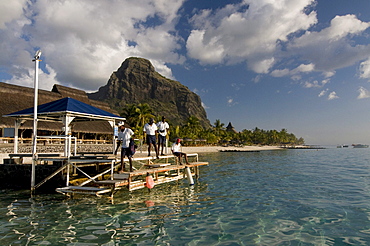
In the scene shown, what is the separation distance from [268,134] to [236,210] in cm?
15009

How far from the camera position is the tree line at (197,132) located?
55.2 meters

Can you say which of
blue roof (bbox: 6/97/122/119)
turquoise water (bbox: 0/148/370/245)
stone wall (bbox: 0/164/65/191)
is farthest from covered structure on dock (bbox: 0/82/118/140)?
turquoise water (bbox: 0/148/370/245)

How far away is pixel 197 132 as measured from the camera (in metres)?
80.5

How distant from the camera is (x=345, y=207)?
10.2m

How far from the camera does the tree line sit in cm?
5522

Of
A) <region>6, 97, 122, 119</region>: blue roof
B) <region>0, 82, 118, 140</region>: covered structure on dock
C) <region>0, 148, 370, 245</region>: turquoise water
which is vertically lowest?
<region>0, 148, 370, 245</region>: turquoise water

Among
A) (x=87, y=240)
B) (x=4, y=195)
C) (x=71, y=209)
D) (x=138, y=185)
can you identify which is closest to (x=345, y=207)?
(x=138, y=185)

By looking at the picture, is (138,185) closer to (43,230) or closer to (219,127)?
(43,230)

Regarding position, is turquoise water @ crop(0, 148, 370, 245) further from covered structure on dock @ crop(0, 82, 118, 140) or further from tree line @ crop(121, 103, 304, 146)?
tree line @ crop(121, 103, 304, 146)

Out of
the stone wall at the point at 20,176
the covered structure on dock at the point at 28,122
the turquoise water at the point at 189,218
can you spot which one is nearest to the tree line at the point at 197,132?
the covered structure on dock at the point at 28,122

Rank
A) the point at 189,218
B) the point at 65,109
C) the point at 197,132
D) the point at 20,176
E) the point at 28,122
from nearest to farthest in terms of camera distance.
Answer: the point at 189,218, the point at 65,109, the point at 20,176, the point at 28,122, the point at 197,132

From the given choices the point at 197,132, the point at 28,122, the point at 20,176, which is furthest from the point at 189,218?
the point at 197,132

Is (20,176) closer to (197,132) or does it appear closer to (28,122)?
(28,122)

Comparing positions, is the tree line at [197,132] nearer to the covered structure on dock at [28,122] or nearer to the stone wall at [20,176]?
the covered structure on dock at [28,122]
